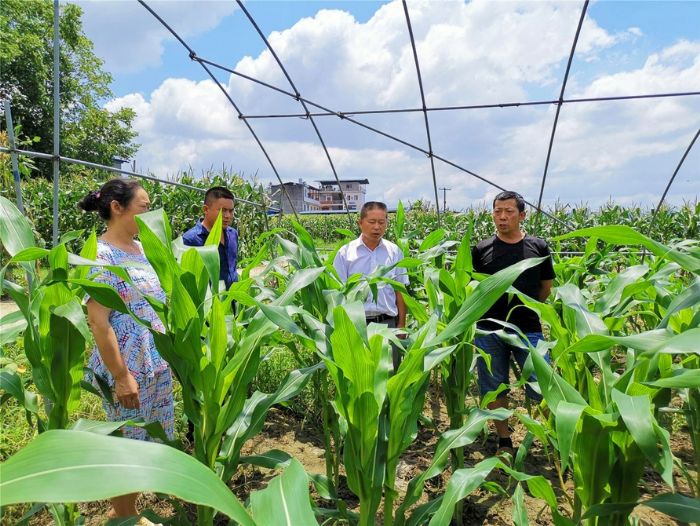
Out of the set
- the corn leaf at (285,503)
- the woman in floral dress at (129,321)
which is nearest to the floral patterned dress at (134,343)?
the woman in floral dress at (129,321)

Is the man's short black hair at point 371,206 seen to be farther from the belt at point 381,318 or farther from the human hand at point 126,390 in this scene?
the human hand at point 126,390

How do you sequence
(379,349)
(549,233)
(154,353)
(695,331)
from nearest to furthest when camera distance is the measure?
1. (695,331)
2. (379,349)
3. (154,353)
4. (549,233)

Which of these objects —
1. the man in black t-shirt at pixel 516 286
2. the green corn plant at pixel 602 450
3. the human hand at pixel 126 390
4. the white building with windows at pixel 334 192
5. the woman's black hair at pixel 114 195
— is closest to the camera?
the green corn plant at pixel 602 450

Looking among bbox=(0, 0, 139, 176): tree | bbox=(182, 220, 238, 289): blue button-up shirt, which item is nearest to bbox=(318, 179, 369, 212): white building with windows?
bbox=(0, 0, 139, 176): tree

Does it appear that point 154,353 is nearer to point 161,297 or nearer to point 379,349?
point 161,297

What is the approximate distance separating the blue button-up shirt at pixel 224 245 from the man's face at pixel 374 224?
0.93m

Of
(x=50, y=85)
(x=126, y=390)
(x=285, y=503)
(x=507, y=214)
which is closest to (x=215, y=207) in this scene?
(x=126, y=390)

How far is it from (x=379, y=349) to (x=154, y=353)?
110 cm

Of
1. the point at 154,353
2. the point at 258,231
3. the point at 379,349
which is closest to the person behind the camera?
the point at 379,349

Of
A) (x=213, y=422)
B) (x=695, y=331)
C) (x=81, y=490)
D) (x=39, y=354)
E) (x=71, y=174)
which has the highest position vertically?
(x=71, y=174)

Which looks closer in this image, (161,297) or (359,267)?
(161,297)

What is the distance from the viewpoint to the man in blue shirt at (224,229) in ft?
9.09

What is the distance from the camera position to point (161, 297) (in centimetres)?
194

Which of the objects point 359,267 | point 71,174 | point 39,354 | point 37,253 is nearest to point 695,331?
point 37,253
